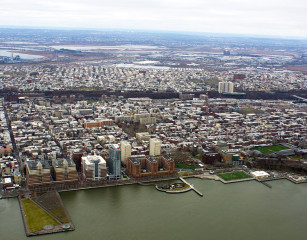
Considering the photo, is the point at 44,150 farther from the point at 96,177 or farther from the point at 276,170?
the point at 276,170

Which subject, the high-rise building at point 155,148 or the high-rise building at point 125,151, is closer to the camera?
the high-rise building at point 125,151

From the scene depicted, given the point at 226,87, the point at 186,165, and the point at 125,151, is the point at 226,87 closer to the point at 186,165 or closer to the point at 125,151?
the point at 186,165

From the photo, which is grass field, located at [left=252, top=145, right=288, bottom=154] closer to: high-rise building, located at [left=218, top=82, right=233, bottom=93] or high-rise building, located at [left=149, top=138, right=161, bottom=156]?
high-rise building, located at [left=149, top=138, right=161, bottom=156]

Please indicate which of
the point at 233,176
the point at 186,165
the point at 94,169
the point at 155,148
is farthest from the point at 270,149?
the point at 94,169

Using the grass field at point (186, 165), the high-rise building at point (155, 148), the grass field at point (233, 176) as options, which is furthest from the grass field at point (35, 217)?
the grass field at point (233, 176)

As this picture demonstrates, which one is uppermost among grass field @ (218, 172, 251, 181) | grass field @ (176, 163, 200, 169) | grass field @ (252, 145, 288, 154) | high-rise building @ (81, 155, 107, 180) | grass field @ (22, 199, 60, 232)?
high-rise building @ (81, 155, 107, 180)

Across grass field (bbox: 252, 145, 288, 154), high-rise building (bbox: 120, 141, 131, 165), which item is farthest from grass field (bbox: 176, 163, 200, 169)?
grass field (bbox: 252, 145, 288, 154)

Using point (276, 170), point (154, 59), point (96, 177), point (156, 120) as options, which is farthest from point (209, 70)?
point (96, 177)

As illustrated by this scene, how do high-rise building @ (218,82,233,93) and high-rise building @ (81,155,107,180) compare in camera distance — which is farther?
high-rise building @ (218,82,233,93)

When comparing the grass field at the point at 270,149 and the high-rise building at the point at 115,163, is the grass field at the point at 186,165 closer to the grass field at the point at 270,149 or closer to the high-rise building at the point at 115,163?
the high-rise building at the point at 115,163
